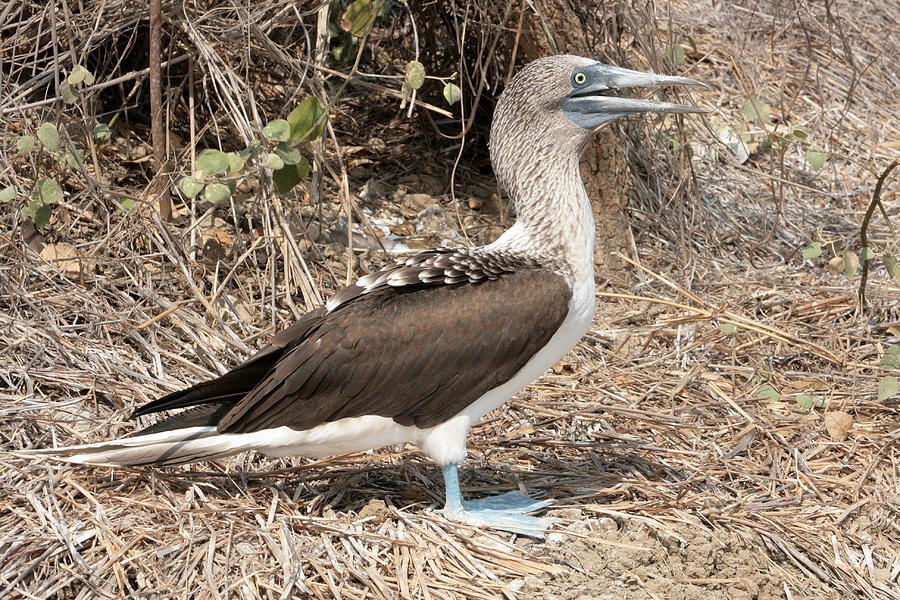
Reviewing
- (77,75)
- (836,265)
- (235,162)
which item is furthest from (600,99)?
(77,75)

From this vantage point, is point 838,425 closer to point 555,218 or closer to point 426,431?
point 555,218

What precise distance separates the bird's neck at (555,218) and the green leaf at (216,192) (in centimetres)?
122

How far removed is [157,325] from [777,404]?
2.66 metres

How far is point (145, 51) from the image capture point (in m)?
5.31

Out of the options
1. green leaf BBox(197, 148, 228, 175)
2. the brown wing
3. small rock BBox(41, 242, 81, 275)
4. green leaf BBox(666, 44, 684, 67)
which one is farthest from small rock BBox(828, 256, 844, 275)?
small rock BBox(41, 242, 81, 275)

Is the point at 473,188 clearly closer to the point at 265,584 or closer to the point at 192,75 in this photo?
the point at 192,75

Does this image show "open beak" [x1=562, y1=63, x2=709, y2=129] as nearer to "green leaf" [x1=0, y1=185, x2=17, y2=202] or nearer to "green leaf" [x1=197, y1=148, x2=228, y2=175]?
"green leaf" [x1=197, y1=148, x2=228, y2=175]

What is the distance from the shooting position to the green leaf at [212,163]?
4051mm

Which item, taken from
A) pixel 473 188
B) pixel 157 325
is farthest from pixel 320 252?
pixel 473 188

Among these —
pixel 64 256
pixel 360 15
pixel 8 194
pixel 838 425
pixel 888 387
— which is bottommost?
pixel 838 425

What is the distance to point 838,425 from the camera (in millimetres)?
4078

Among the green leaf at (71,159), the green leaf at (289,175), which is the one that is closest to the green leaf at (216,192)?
the green leaf at (289,175)

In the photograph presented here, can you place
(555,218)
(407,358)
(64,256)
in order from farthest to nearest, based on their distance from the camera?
(64,256)
(555,218)
(407,358)

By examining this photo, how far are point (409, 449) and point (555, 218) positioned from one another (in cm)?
112
